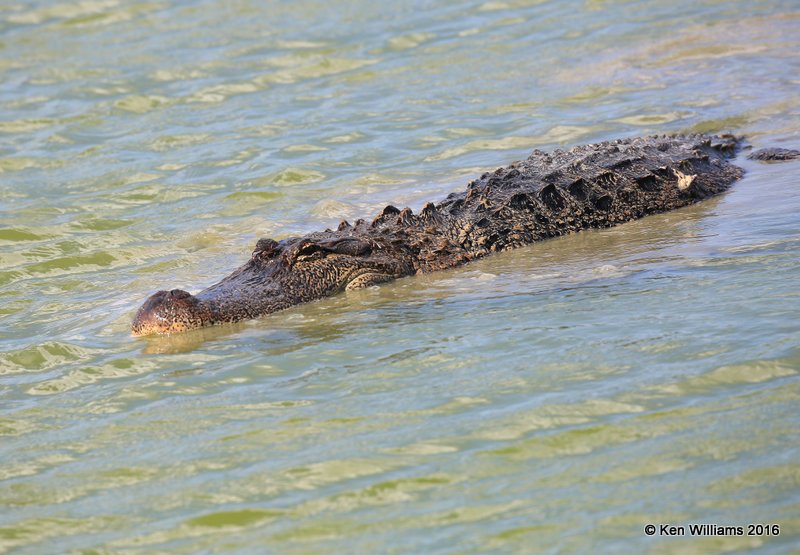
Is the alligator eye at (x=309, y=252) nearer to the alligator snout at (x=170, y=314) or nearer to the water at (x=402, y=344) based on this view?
the water at (x=402, y=344)

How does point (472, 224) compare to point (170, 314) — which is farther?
point (472, 224)

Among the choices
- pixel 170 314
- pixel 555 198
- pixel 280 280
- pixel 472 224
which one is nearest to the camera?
pixel 170 314

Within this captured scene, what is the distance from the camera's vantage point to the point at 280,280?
313 inches

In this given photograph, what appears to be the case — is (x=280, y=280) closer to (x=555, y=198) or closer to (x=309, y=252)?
(x=309, y=252)

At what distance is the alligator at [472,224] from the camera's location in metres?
7.71

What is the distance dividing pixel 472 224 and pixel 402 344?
2.53 m

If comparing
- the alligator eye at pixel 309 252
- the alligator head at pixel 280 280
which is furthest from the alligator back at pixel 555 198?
the alligator eye at pixel 309 252

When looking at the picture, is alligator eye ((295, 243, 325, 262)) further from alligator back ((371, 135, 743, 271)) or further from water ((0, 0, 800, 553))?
alligator back ((371, 135, 743, 271))

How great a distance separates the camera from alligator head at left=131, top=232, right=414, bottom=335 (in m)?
7.32

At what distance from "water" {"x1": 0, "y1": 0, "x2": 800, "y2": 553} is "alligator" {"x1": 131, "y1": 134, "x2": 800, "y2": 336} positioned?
0.20m

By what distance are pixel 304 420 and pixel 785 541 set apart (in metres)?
2.45

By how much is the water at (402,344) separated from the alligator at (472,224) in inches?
7.8

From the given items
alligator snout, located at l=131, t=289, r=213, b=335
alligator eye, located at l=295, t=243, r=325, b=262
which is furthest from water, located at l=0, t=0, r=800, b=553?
alligator eye, located at l=295, t=243, r=325, b=262

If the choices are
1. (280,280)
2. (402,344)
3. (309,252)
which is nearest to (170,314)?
(280,280)
